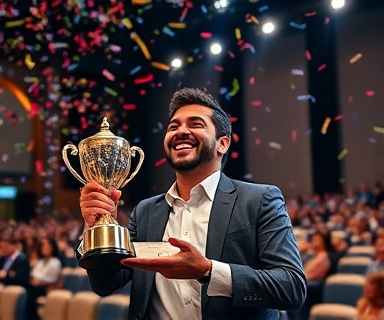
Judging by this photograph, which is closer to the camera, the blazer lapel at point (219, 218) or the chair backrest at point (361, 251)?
the blazer lapel at point (219, 218)

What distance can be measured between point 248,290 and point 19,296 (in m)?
3.75

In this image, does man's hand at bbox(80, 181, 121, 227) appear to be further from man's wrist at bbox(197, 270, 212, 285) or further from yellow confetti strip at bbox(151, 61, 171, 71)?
yellow confetti strip at bbox(151, 61, 171, 71)

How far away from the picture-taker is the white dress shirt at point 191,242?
1.41 m

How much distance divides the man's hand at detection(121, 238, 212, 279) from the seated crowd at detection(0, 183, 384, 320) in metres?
2.58

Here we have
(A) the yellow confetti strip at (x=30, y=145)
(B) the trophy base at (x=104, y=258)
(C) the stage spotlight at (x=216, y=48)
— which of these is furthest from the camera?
(A) the yellow confetti strip at (x=30, y=145)

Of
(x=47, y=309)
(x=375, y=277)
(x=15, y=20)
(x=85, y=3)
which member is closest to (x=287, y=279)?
(x=375, y=277)

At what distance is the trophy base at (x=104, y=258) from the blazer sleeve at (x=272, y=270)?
0.90ft

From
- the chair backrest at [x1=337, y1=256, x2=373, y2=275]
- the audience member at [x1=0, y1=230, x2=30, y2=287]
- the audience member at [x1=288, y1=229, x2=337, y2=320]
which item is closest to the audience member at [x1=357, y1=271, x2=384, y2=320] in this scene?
the audience member at [x1=288, y1=229, x2=337, y2=320]

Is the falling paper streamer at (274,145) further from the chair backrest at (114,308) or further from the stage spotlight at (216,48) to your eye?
the chair backrest at (114,308)

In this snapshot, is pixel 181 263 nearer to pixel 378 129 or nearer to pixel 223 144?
pixel 223 144

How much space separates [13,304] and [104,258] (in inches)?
140

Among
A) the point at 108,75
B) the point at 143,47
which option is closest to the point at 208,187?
the point at 143,47

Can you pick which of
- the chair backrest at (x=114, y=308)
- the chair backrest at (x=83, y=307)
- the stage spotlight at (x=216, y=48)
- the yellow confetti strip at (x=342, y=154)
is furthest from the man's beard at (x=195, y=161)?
the stage spotlight at (x=216, y=48)

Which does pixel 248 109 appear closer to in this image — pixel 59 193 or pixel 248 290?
pixel 59 193
